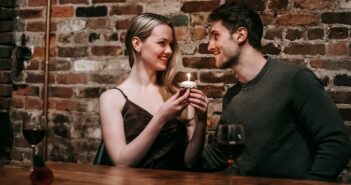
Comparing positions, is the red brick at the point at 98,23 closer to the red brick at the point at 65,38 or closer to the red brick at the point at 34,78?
the red brick at the point at 65,38

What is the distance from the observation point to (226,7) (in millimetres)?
2297

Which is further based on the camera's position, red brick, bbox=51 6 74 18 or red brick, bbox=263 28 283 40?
red brick, bbox=51 6 74 18

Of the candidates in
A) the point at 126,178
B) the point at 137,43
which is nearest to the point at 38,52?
the point at 137,43

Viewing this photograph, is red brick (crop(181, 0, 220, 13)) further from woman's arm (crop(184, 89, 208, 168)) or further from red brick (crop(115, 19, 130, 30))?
woman's arm (crop(184, 89, 208, 168))

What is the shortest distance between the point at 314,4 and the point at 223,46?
18.1 inches

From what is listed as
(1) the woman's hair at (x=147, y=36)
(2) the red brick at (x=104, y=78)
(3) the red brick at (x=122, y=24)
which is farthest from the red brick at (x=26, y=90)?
(1) the woman's hair at (x=147, y=36)

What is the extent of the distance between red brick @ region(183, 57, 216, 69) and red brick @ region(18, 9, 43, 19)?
939 millimetres

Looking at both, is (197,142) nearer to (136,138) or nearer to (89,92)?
(136,138)

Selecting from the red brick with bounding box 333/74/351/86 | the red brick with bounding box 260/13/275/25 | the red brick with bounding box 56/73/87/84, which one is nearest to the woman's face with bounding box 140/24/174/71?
the red brick with bounding box 260/13/275/25

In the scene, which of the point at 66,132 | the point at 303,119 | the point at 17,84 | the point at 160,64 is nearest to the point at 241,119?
the point at 303,119

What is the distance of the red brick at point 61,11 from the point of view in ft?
9.48

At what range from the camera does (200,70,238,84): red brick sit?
2506 millimetres

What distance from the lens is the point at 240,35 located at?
2262 mm

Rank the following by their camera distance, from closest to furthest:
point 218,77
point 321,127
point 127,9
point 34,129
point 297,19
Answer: point 34,129, point 321,127, point 297,19, point 218,77, point 127,9
